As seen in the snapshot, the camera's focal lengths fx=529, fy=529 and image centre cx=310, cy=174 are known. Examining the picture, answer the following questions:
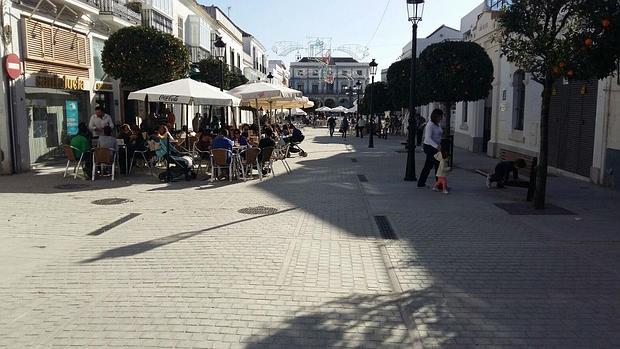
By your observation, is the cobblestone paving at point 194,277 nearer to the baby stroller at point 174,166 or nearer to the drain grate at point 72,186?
the drain grate at point 72,186

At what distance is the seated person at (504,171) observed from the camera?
10.7m

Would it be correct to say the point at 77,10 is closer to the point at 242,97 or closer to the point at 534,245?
the point at 242,97

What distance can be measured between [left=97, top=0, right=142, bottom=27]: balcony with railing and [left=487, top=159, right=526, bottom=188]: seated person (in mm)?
13414

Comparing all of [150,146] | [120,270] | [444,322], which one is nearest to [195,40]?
[150,146]

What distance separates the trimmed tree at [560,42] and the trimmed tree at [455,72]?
523cm

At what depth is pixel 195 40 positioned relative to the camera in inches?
1162

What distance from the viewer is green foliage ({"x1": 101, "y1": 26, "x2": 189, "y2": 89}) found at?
48.3ft

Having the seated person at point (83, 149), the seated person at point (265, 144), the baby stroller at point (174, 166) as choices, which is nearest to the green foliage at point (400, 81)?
the seated person at point (265, 144)

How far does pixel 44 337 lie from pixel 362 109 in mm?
38546

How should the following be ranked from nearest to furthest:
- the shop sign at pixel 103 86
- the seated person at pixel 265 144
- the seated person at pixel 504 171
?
the seated person at pixel 504 171, the seated person at pixel 265 144, the shop sign at pixel 103 86

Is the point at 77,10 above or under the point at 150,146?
above

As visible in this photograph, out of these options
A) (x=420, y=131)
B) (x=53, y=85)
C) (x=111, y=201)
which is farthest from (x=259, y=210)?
(x=420, y=131)

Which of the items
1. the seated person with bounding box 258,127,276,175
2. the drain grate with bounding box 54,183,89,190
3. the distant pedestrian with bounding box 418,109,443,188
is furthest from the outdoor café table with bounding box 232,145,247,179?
the distant pedestrian with bounding box 418,109,443,188

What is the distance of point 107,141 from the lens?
12070 mm
